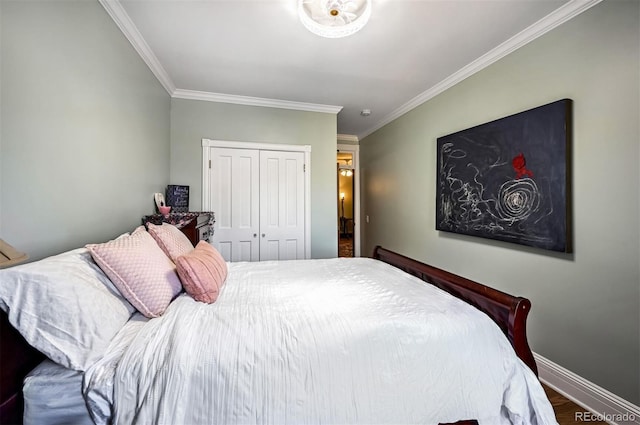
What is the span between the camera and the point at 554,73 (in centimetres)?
190

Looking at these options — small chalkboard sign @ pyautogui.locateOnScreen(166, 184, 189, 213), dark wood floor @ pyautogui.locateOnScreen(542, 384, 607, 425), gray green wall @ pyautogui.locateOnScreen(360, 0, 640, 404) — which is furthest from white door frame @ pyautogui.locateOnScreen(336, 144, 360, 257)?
dark wood floor @ pyautogui.locateOnScreen(542, 384, 607, 425)

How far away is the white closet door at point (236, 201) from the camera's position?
130 inches

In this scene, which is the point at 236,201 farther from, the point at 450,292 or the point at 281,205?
the point at 450,292

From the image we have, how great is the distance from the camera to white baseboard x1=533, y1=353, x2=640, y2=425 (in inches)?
60.6

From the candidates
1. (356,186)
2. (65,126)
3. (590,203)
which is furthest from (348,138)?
(65,126)

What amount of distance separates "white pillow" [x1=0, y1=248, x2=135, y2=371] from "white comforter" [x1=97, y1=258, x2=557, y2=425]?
134 millimetres

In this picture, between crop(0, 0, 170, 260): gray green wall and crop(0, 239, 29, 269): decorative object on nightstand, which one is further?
crop(0, 0, 170, 260): gray green wall

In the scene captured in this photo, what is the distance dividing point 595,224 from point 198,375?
7.75ft

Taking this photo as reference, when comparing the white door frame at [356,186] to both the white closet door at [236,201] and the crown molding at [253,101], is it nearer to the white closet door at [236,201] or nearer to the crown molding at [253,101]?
the crown molding at [253,101]

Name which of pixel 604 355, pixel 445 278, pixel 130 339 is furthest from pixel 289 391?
pixel 604 355

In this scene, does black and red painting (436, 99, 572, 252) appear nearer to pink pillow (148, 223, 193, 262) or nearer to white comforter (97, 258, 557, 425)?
white comforter (97, 258, 557, 425)

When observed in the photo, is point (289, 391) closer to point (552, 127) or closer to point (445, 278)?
point (445, 278)

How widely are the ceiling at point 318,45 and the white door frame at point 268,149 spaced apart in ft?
1.77

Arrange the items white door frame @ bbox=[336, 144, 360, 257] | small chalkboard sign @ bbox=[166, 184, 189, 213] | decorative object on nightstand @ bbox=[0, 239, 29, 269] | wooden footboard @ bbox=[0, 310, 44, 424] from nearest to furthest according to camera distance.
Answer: decorative object on nightstand @ bbox=[0, 239, 29, 269]
wooden footboard @ bbox=[0, 310, 44, 424]
small chalkboard sign @ bbox=[166, 184, 189, 213]
white door frame @ bbox=[336, 144, 360, 257]
